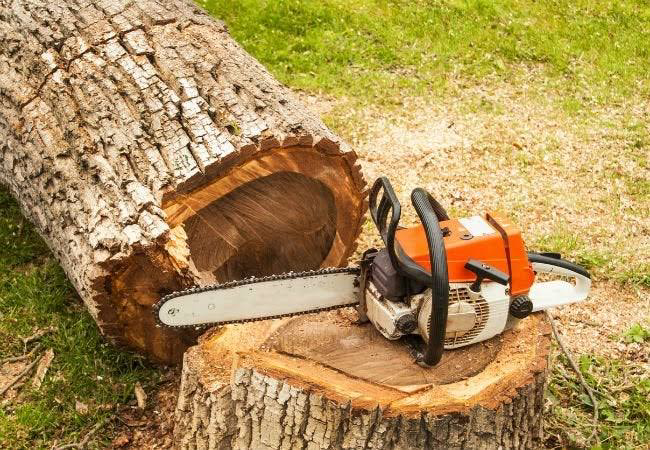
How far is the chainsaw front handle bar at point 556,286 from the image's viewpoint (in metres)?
2.68

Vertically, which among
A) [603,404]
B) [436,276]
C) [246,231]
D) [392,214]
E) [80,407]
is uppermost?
[392,214]

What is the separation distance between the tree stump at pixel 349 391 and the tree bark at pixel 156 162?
465mm

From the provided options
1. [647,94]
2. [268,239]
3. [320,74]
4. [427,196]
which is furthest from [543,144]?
[427,196]

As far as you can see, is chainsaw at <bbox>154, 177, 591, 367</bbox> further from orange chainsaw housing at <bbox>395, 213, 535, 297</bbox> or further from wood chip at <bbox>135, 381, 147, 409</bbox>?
wood chip at <bbox>135, 381, 147, 409</bbox>

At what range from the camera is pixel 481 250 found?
7.99ft

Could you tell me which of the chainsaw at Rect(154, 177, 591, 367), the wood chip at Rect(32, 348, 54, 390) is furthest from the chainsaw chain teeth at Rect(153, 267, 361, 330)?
the wood chip at Rect(32, 348, 54, 390)

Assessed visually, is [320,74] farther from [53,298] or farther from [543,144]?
[53,298]

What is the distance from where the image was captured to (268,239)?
318 cm

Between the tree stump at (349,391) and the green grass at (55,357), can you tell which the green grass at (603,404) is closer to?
the tree stump at (349,391)

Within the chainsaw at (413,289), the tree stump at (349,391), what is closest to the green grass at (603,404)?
the tree stump at (349,391)

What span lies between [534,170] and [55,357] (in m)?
3.07

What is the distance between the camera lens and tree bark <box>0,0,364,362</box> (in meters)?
2.78

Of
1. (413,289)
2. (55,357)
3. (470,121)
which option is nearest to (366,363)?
(413,289)

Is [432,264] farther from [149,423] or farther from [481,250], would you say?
[149,423]
